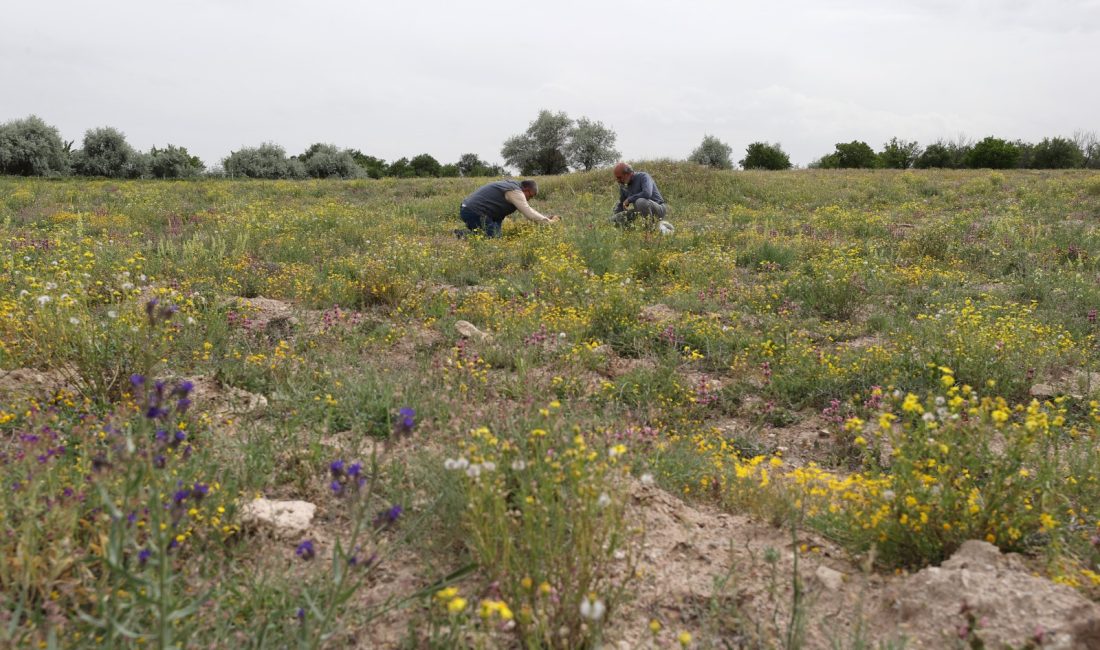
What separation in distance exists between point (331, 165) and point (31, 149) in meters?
13.9

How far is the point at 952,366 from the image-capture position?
15.7 feet

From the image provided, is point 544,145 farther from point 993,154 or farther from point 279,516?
point 279,516

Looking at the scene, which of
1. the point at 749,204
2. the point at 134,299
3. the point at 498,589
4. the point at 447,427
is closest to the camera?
the point at 498,589

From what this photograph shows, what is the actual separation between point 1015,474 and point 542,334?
3210mm

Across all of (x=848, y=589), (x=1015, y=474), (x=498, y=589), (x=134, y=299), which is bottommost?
(x=848, y=589)

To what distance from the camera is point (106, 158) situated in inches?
1344

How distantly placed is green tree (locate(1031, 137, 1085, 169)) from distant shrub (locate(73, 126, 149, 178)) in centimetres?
4585

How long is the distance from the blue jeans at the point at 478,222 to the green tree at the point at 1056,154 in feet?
117

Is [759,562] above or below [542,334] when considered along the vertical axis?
below

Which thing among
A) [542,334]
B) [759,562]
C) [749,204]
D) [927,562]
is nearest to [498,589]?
[759,562]

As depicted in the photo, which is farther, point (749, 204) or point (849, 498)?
→ point (749, 204)

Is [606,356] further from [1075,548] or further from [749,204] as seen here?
[749,204]

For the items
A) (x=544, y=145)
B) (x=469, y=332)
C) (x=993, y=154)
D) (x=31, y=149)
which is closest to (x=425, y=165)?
(x=544, y=145)

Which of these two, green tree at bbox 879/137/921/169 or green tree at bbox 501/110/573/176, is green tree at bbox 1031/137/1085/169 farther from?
green tree at bbox 501/110/573/176
